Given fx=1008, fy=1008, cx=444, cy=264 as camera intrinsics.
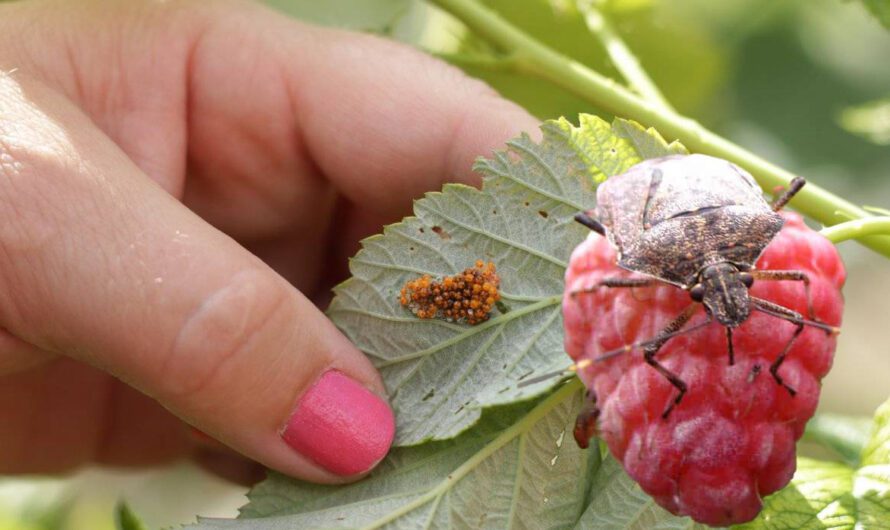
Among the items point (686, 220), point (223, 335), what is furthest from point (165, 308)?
point (686, 220)

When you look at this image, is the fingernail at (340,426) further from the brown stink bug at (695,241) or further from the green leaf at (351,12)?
the green leaf at (351,12)

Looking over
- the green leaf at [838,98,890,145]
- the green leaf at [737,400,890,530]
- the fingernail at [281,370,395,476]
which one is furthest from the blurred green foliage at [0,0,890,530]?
the fingernail at [281,370,395,476]

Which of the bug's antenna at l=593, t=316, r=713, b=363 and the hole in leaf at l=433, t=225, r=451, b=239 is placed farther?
the hole in leaf at l=433, t=225, r=451, b=239

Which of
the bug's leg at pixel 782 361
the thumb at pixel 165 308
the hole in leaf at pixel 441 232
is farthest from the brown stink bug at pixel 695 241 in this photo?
the thumb at pixel 165 308

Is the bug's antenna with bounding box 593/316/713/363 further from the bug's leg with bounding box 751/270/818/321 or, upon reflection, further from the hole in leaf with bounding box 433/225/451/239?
the hole in leaf with bounding box 433/225/451/239

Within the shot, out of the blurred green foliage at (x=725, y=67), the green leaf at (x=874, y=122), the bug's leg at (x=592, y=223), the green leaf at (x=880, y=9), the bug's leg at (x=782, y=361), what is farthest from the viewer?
the blurred green foliage at (x=725, y=67)

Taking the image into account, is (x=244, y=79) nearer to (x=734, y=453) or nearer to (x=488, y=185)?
(x=488, y=185)

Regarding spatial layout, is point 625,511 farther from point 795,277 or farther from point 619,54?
point 619,54
